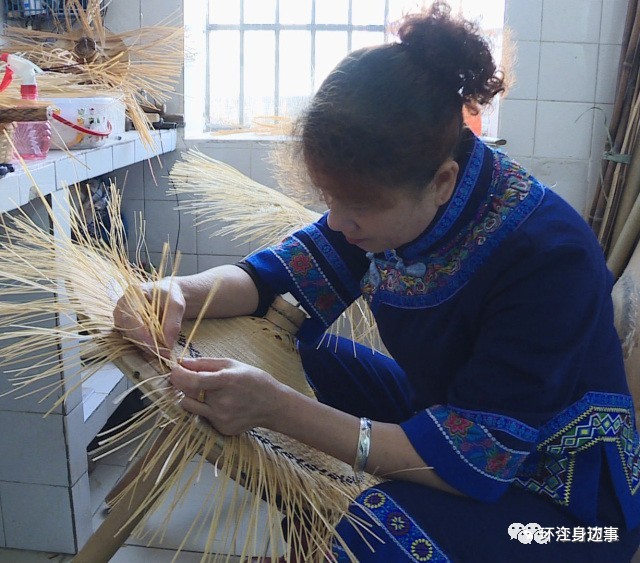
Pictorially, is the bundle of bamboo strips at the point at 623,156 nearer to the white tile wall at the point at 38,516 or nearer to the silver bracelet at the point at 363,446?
the silver bracelet at the point at 363,446

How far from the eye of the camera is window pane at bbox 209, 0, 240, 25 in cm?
289

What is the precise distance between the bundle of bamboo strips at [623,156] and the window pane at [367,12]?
92 cm

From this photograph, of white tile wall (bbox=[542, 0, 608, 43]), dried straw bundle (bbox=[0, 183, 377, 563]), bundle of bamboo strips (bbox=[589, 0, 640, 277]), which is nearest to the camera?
dried straw bundle (bbox=[0, 183, 377, 563])

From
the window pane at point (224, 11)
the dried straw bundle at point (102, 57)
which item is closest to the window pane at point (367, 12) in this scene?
the window pane at point (224, 11)

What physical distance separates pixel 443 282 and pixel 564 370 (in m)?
0.21

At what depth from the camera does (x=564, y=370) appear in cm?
98

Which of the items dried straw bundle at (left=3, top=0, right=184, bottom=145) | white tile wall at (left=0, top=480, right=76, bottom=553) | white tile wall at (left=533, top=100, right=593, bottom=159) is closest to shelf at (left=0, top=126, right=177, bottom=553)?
white tile wall at (left=0, top=480, right=76, bottom=553)

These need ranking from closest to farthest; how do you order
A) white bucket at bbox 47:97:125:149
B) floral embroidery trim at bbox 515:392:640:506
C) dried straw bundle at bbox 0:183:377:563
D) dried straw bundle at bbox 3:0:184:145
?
1. dried straw bundle at bbox 0:183:377:563
2. floral embroidery trim at bbox 515:392:640:506
3. white bucket at bbox 47:97:125:149
4. dried straw bundle at bbox 3:0:184:145

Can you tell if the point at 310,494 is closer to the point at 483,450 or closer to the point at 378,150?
the point at 483,450

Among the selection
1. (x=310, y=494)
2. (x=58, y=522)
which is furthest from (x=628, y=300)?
(x=58, y=522)

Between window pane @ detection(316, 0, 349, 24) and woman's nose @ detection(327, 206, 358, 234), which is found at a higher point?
window pane @ detection(316, 0, 349, 24)

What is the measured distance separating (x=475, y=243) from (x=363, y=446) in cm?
32

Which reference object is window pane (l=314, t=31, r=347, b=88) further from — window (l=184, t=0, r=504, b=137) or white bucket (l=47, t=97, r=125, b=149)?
white bucket (l=47, t=97, r=125, b=149)

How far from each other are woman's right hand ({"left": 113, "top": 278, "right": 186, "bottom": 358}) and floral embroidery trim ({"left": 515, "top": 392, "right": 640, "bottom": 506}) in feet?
1.79
